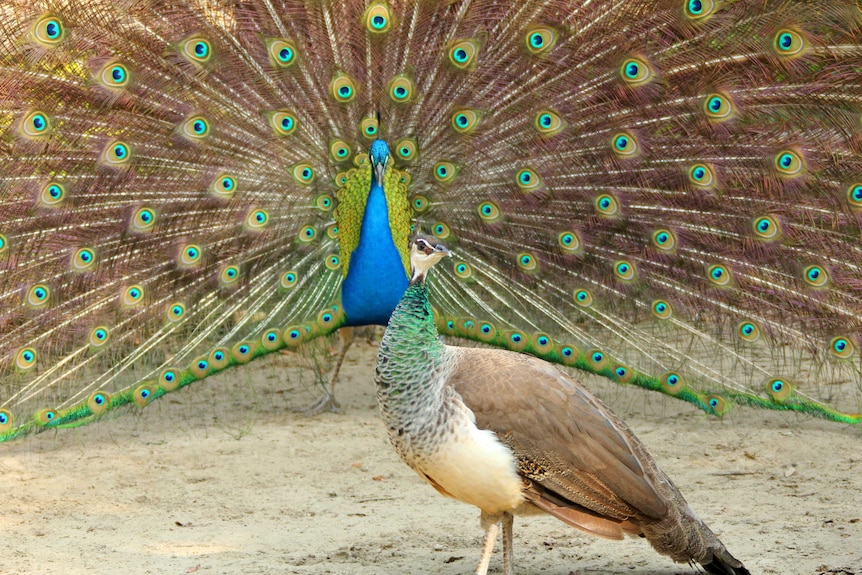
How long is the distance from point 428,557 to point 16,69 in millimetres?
2751

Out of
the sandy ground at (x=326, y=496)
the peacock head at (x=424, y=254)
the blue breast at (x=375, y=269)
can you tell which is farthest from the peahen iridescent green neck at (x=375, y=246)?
the peacock head at (x=424, y=254)

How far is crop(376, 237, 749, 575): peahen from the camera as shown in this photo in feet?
10.1

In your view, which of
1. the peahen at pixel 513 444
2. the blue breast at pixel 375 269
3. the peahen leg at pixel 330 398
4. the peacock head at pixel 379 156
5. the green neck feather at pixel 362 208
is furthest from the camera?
the peahen leg at pixel 330 398

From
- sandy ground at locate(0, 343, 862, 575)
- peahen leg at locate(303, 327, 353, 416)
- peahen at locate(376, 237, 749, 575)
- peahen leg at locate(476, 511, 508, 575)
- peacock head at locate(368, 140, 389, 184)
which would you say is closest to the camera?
peahen at locate(376, 237, 749, 575)

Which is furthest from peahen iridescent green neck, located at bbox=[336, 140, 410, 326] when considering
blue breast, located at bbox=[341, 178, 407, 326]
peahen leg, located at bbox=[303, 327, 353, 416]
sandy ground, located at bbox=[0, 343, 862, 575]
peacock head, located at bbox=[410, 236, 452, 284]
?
peacock head, located at bbox=[410, 236, 452, 284]

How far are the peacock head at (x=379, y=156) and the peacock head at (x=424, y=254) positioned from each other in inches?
62.0

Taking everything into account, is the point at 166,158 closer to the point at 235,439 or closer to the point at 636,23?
the point at 235,439

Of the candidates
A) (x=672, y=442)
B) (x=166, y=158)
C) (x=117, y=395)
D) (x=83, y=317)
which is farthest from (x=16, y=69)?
(x=672, y=442)

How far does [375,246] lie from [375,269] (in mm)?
107

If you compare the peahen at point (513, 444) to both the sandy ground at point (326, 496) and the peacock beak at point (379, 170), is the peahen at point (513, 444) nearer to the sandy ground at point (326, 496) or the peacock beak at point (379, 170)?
the sandy ground at point (326, 496)

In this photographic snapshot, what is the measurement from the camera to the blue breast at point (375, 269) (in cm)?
489

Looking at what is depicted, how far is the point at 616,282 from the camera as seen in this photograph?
5.04m

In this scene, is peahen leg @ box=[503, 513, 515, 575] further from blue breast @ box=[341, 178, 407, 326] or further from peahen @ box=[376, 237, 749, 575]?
blue breast @ box=[341, 178, 407, 326]

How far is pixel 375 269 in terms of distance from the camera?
4934mm
